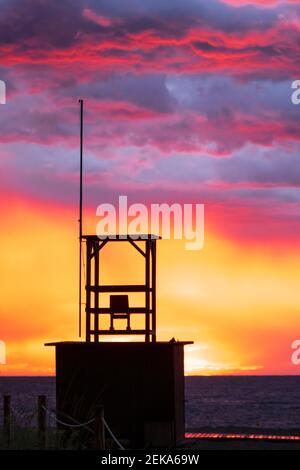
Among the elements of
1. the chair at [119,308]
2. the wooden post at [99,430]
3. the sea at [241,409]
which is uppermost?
the chair at [119,308]

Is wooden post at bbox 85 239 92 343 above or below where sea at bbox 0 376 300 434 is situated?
above

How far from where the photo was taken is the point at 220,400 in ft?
561

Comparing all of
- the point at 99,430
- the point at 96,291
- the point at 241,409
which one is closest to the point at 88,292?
the point at 96,291

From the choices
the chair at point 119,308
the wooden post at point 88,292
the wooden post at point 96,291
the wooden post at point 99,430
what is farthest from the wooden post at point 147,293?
the wooden post at point 99,430

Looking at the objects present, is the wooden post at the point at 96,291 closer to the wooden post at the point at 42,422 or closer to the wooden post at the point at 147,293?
the wooden post at the point at 147,293

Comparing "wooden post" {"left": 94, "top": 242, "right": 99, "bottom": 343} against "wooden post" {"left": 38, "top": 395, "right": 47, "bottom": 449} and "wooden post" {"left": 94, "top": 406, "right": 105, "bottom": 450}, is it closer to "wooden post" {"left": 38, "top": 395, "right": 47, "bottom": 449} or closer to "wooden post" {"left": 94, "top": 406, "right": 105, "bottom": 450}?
"wooden post" {"left": 38, "top": 395, "right": 47, "bottom": 449}

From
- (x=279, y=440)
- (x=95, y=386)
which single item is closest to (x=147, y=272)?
(x=95, y=386)

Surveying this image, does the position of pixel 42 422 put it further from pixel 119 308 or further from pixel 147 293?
pixel 147 293

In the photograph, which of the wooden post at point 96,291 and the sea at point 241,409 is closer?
the wooden post at point 96,291

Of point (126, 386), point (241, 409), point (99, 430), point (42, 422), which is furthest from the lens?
point (241, 409)

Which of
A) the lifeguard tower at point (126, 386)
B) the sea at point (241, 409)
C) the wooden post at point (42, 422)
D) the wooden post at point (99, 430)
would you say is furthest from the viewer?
the sea at point (241, 409)

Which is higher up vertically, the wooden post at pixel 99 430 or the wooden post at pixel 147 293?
the wooden post at pixel 147 293

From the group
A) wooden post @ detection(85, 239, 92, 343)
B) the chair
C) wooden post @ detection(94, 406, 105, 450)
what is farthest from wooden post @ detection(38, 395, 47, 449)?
the chair
